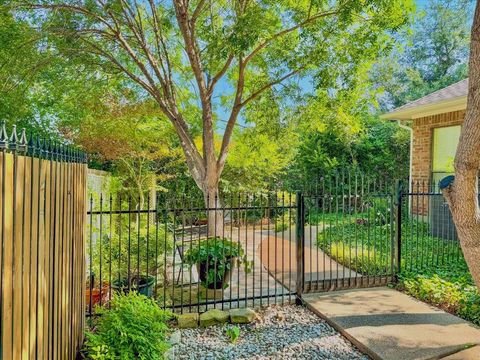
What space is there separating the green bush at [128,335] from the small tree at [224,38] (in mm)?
2583

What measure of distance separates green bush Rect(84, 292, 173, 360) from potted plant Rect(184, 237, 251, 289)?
4.67ft

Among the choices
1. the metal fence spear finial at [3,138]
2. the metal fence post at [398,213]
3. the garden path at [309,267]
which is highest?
the metal fence spear finial at [3,138]

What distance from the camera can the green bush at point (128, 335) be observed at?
2887 millimetres

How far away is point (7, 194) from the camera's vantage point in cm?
148

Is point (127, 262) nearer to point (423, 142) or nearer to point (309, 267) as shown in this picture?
point (309, 267)

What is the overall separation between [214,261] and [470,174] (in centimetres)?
318

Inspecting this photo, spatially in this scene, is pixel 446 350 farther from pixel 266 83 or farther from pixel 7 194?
pixel 266 83

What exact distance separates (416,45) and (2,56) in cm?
2522

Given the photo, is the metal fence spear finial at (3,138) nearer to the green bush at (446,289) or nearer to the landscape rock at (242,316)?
the landscape rock at (242,316)

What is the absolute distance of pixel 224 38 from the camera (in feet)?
19.0

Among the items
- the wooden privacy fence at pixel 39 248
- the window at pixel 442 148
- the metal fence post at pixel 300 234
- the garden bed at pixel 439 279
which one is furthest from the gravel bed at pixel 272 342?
the window at pixel 442 148

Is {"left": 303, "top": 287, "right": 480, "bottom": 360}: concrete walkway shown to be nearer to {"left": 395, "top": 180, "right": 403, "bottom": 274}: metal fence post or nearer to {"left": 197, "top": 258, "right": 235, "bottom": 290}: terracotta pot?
{"left": 395, "top": 180, "right": 403, "bottom": 274}: metal fence post

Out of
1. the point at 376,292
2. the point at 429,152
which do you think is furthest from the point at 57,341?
the point at 429,152

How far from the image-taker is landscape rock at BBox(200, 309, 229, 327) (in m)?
4.32
